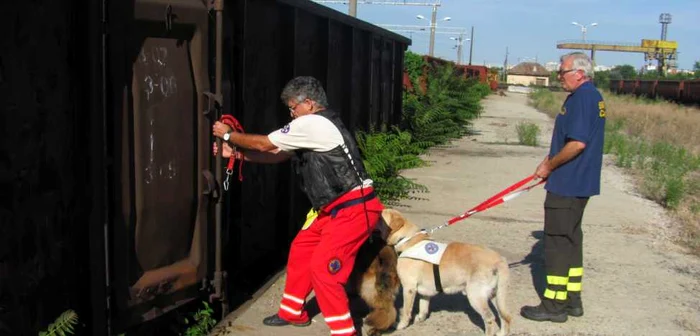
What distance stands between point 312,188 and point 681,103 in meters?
39.0

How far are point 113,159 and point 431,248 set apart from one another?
2106mm

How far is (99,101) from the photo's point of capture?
349cm

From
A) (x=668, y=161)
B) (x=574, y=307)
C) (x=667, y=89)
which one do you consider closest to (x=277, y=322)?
(x=574, y=307)

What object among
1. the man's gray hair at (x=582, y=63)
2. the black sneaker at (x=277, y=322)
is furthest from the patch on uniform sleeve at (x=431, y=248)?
the man's gray hair at (x=582, y=63)

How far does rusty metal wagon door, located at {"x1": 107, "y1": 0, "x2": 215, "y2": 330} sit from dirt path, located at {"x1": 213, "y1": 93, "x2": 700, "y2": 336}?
0.84 metres

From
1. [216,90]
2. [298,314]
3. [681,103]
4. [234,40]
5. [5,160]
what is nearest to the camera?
[5,160]

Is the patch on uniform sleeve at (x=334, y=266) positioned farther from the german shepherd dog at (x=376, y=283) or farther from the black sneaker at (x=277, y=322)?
the black sneaker at (x=277, y=322)

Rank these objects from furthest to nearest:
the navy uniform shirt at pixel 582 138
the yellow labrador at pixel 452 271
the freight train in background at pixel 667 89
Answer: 1. the freight train in background at pixel 667 89
2. the navy uniform shirt at pixel 582 138
3. the yellow labrador at pixel 452 271

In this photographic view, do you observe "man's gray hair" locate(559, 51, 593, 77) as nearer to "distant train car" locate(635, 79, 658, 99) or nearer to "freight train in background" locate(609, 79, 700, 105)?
"freight train in background" locate(609, 79, 700, 105)

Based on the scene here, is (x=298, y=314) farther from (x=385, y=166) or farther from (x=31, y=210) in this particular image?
(x=385, y=166)

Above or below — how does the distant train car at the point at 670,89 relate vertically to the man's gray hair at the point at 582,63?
below

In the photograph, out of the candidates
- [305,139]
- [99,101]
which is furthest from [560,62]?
[99,101]

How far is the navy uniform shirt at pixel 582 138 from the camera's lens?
4.88m

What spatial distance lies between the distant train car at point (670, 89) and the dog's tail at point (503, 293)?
3922cm
